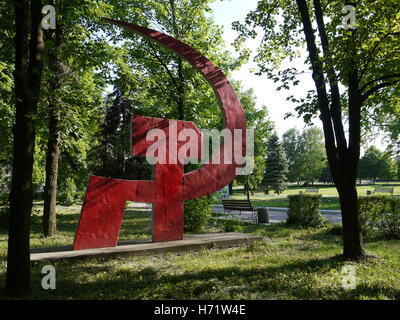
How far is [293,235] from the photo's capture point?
11523 mm

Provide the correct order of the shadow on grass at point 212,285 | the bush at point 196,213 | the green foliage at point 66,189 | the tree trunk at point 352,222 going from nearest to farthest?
the shadow on grass at point 212,285 → the tree trunk at point 352,222 → the bush at point 196,213 → the green foliage at point 66,189

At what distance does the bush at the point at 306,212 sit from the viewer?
1359 cm

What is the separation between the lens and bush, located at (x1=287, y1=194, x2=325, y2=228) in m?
13.6

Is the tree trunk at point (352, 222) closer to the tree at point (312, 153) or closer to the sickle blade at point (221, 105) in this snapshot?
the sickle blade at point (221, 105)

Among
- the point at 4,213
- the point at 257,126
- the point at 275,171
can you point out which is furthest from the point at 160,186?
the point at 275,171

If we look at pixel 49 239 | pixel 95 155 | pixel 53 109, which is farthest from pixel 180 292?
pixel 95 155

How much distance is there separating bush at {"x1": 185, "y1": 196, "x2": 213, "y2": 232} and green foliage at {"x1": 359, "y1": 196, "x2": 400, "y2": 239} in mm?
5165

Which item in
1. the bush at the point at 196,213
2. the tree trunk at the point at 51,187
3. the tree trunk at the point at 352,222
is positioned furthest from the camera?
the bush at the point at 196,213

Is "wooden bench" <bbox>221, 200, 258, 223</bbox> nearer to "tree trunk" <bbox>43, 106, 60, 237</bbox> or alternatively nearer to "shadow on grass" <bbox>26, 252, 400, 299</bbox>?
"tree trunk" <bbox>43, 106, 60, 237</bbox>

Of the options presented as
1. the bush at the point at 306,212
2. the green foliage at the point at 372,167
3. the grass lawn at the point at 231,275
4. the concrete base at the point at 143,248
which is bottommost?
the grass lawn at the point at 231,275

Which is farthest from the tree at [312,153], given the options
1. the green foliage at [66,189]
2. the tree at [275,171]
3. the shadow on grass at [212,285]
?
the shadow on grass at [212,285]

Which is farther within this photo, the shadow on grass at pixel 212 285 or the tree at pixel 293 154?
the tree at pixel 293 154

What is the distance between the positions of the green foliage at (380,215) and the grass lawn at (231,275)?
147cm

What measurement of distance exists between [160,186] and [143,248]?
5.46ft
